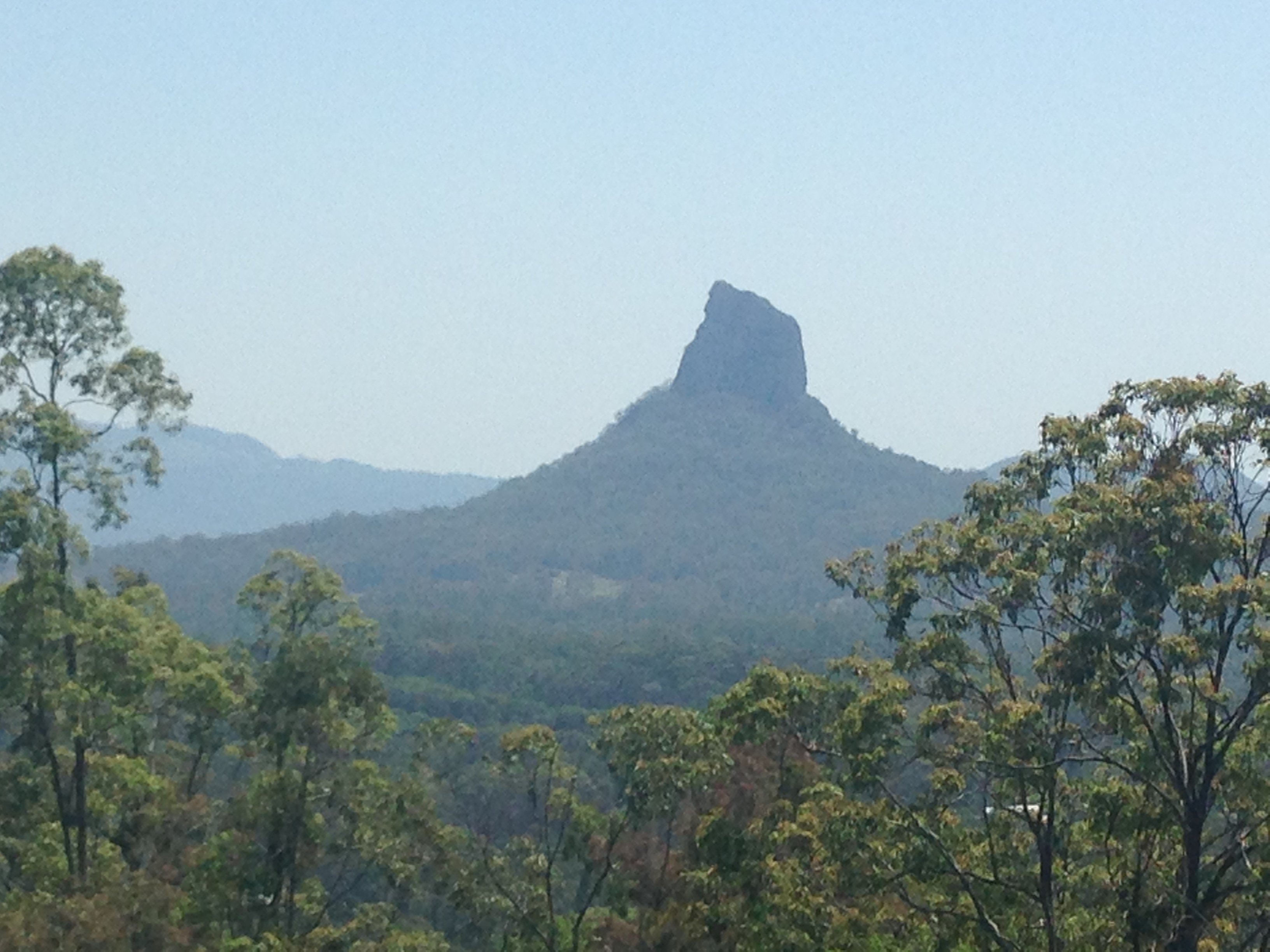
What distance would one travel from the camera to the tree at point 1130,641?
13.2 meters

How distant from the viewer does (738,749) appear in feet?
65.6

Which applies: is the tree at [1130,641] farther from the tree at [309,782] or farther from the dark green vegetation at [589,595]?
the dark green vegetation at [589,595]

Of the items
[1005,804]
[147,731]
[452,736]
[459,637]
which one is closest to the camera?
[1005,804]

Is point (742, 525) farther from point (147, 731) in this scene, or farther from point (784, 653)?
point (147, 731)

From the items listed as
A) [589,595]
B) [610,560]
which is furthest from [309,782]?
[610,560]

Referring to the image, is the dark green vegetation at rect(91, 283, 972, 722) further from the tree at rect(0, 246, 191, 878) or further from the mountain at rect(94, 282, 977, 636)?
the tree at rect(0, 246, 191, 878)

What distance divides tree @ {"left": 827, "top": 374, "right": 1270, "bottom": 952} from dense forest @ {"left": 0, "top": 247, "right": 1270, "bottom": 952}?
44 millimetres

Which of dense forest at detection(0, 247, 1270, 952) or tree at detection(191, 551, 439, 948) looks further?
tree at detection(191, 551, 439, 948)

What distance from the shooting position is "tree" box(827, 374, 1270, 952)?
13172mm

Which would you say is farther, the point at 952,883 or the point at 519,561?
the point at 519,561

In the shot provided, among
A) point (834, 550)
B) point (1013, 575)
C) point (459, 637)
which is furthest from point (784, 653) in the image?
point (1013, 575)

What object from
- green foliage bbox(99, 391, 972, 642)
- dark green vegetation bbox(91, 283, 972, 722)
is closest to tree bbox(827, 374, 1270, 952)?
dark green vegetation bbox(91, 283, 972, 722)

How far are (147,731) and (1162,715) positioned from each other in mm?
14095

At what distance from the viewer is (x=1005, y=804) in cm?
1648
